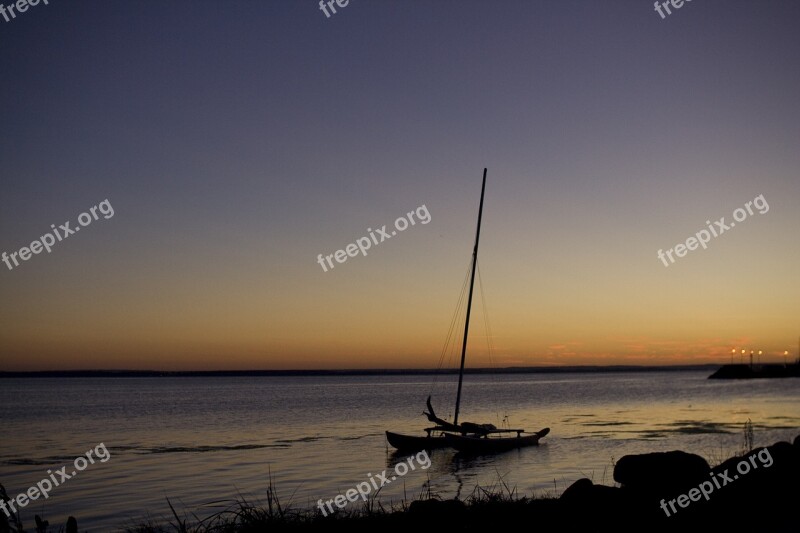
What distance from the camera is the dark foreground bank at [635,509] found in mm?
11531

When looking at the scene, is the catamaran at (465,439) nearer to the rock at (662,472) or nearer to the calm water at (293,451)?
the calm water at (293,451)

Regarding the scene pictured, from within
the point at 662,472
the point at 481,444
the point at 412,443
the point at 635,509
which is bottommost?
the point at 481,444

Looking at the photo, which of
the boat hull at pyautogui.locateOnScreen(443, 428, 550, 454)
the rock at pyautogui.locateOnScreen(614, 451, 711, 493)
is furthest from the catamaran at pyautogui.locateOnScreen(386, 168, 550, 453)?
the rock at pyautogui.locateOnScreen(614, 451, 711, 493)

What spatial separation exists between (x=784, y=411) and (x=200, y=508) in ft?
198

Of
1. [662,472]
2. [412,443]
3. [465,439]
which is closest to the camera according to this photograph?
[662,472]

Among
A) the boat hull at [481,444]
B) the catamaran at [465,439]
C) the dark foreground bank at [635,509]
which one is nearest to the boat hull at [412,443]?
the catamaran at [465,439]

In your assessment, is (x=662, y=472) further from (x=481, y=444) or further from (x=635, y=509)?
(x=481, y=444)

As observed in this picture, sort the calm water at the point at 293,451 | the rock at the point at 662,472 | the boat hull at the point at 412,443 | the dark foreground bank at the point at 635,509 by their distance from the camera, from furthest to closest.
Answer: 1. the boat hull at the point at 412,443
2. the calm water at the point at 293,451
3. the rock at the point at 662,472
4. the dark foreground bank at the point at 635,509

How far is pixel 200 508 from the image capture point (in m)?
23.5

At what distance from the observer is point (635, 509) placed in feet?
44.0

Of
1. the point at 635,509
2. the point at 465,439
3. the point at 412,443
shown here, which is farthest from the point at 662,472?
the point at 412,443

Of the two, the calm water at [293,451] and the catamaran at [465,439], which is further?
the catamaran at [465,439]

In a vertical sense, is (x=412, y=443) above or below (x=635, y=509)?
below

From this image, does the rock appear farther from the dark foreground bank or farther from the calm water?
the calm water
